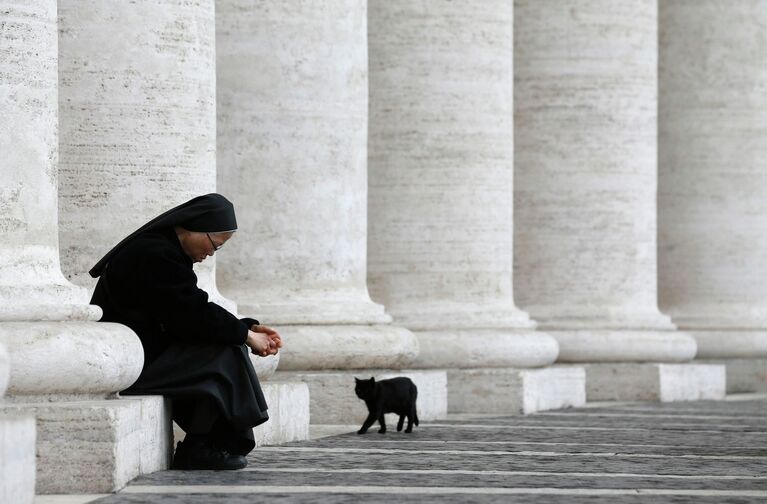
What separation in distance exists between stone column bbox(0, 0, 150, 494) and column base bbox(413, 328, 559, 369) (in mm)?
20203

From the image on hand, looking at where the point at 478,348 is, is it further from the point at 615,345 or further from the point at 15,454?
the point at 15,454

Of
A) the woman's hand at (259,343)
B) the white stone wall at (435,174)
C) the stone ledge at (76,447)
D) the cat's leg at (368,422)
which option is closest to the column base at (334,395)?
the cat's leg at (368,422)

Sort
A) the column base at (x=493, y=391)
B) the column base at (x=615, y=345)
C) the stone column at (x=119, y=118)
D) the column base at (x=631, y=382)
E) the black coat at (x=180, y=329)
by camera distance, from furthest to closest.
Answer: the column base at (x=631, y=382) → the column base at (x=615, y=345) → the column base at (x=493, y=391) → the stone column at (x=119, y=118) → the black coat at (x=180, y=329)

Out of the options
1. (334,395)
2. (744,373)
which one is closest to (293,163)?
(334,395)

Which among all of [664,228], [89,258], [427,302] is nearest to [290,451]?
[89,258]

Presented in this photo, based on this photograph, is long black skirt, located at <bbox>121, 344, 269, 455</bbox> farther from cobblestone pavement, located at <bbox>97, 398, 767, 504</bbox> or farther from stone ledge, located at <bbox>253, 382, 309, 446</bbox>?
stone ledge, located at <bbox>253, 382, 309, 446</bbox>

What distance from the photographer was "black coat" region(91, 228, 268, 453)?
25453mm

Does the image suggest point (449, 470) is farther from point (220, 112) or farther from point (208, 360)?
point (220, 112)

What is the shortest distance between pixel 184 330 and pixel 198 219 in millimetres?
1444

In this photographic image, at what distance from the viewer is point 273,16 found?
1449 inches

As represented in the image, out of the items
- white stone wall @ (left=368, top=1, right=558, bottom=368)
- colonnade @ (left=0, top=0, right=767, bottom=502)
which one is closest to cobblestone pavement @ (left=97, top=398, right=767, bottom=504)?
colonnade @ (left=0, top=0, right=767, bottom=502)

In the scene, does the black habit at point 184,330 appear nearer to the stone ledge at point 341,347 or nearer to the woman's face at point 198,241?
the woman's face at point 198,241

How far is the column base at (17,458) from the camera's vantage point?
19.2 meters

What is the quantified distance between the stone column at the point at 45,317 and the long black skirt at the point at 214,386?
115 centimetres
